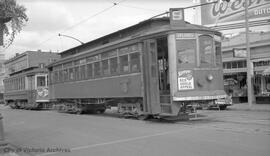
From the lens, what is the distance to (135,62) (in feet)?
47.9

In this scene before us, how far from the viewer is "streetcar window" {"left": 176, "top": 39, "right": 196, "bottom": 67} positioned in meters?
13.2

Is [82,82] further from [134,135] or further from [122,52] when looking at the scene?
[134,135]

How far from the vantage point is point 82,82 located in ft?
63.0

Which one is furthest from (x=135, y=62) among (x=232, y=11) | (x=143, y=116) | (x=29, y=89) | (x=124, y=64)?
(x=232, y=11)

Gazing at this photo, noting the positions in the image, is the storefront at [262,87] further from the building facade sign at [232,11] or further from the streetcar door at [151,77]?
the streetcar door at [151,77]

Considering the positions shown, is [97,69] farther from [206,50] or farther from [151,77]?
[206,50]

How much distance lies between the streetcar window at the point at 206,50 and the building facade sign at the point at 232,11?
63.9 feet

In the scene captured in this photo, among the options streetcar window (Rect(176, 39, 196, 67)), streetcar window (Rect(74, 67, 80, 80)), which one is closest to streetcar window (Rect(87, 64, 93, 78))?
streetcar window (Rect(74, 67, 80, 80))

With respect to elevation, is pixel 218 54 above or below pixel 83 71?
above

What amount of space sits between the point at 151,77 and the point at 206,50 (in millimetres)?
2312

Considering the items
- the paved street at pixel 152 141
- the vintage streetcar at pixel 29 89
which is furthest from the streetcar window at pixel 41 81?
the paved street at pixel 152 141

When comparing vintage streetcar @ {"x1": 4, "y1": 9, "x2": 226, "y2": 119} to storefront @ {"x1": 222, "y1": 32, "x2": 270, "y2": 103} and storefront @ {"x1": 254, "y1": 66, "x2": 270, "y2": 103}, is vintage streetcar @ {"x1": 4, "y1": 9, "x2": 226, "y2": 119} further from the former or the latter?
storefront @ {"x1": 254, "y1": 66, "x2": 270, "y2": 103}

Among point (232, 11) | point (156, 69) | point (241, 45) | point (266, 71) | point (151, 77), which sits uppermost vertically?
point (232, 11)

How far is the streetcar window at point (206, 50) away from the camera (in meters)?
13.4
